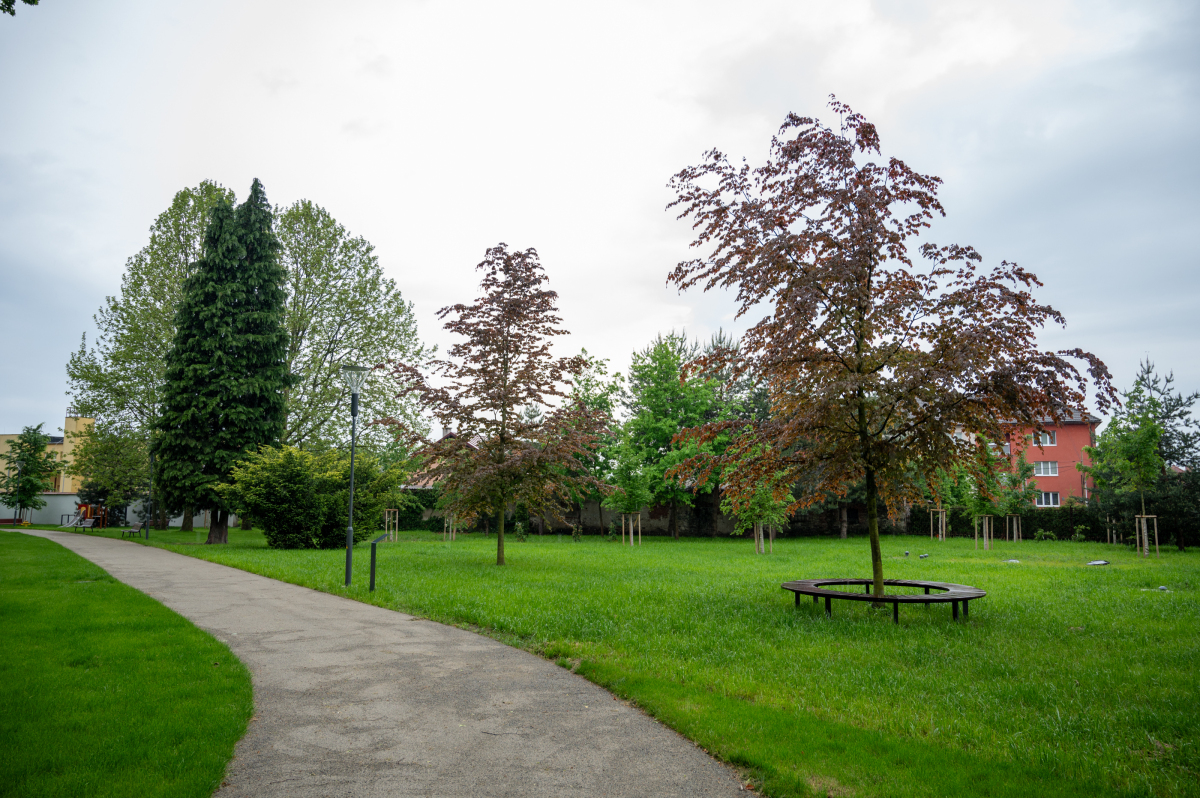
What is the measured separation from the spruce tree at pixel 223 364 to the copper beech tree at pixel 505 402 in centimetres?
1282

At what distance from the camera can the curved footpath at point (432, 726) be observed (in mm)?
3957

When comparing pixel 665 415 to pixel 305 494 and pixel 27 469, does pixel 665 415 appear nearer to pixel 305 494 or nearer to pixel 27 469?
pixel 305 494

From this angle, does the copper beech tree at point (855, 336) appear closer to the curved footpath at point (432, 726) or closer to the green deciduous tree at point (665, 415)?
the curved footpath at point (432, 726)

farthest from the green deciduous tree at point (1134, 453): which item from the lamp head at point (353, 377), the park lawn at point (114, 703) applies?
the park lawn at point (114, 703)

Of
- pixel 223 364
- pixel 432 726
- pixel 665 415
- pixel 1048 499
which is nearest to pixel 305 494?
pixel 223 364

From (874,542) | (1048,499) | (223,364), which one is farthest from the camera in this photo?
(1048,499)

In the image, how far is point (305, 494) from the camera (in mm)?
24016

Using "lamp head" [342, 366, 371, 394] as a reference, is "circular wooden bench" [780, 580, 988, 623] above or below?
below

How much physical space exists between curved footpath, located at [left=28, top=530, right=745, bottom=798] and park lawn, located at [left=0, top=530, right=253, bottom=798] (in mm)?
262

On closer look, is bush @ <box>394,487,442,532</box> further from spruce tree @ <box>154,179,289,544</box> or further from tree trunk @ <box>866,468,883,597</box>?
tree trunk @ <box>866,468,883,597</box>

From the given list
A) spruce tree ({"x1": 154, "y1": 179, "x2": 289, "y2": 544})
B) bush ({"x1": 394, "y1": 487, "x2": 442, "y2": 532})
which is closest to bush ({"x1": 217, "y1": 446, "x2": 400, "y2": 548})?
spruce tree ({"x1": 154, "y1": 179, "x2": 289, "y2": 544})

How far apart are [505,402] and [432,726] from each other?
42.2 ft

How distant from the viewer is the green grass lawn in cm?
415

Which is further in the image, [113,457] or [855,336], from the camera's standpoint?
[113,457]
